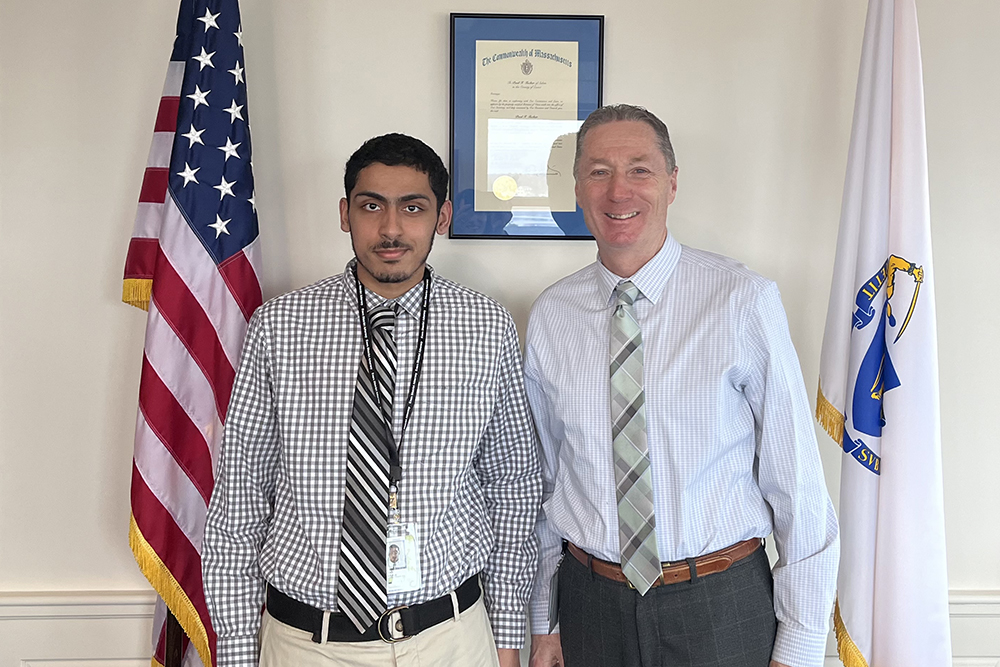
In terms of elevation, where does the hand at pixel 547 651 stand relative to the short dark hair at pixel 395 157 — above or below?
below

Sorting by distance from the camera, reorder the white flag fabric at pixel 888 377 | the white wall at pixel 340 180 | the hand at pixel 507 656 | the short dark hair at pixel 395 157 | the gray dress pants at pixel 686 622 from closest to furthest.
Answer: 1. the gray dress pants at pixel 686 622
2. the short dark hair at pixel 395 157
3. the hand at pixel 507 656
4. the white flag fabric at pixel 888 377
5. the white wall at pixel 340 180

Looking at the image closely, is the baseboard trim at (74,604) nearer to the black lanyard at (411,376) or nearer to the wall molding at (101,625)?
the wall molding at (101,625)

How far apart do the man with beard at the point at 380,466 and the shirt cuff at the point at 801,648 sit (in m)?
0.57

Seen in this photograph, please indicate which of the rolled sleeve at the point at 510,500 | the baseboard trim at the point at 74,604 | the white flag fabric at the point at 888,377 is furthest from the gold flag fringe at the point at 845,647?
the baseboard trim at the point at 74,604

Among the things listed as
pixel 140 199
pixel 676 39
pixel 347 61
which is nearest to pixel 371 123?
pixel 347 61

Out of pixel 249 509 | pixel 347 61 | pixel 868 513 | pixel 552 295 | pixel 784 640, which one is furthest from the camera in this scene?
pixel 347 61

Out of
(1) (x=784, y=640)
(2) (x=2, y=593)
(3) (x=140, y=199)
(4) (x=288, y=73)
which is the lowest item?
(2) (x=2, y=593)

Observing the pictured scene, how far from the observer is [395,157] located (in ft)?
5.51

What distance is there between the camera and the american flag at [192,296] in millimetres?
1944

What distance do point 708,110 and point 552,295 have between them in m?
0.78

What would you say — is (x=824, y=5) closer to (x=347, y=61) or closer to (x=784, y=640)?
(x=347, y=61)

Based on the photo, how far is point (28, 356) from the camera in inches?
86.7

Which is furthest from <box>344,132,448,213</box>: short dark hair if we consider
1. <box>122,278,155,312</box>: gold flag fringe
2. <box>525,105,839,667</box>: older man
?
<box>122,278,155,312</box>: gold flag fringe

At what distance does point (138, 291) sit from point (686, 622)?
1.57m
